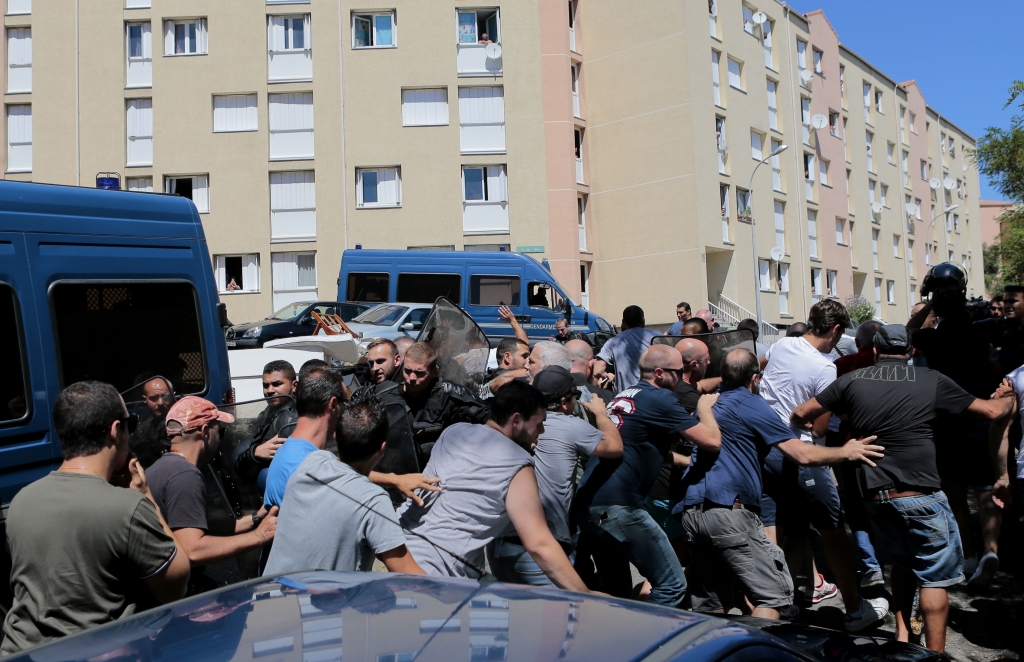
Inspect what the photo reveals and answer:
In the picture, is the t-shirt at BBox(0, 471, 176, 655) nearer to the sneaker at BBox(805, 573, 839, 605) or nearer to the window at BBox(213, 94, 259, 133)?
the sneaker at BBox(805, 573, 839, 605)

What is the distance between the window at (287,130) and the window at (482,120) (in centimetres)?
548

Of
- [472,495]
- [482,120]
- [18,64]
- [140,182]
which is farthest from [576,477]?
[18,64]

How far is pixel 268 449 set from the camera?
478 cm

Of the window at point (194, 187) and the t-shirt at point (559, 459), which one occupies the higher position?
the window at point (194, 187)

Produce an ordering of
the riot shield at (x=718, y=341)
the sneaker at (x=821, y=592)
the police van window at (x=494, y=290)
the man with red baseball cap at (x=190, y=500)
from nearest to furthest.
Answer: the man with red baseball cap at (x=190, y=500)
the sneaker at (x=821, y=592)
the riot shield at (x=718, y=341)
the police van window at (x=494, y=290)

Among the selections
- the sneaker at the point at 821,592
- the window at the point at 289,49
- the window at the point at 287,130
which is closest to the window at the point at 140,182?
the window at the point at 287,130

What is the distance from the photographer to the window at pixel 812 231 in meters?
42.1

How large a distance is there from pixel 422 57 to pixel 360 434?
1233 inches

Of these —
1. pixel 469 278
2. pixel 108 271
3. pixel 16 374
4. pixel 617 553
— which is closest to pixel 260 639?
pixel 617 553

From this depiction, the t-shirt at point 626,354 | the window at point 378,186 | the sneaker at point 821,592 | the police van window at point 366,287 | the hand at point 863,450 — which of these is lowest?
the sneaker at point 821,592

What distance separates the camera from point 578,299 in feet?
115

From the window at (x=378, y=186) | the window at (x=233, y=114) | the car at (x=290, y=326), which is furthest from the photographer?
the window at (x=378, y=186)

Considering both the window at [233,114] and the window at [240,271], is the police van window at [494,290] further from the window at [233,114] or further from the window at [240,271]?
the window at [233,114]

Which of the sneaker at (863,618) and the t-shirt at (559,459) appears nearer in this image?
the t-shirt at (559,459)
